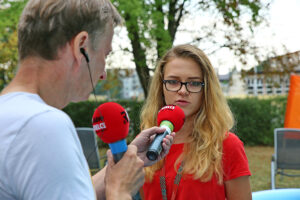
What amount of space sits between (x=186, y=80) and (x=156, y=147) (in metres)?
0.92

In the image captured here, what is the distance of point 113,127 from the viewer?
1.29 metres

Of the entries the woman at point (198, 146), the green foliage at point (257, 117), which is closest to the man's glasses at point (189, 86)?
the woman at point (198, 146)

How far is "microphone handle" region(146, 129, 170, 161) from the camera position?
142cm

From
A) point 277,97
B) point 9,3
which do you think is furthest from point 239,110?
point 9,3

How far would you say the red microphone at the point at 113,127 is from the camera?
4.12 ft

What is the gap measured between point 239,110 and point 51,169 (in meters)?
12.2

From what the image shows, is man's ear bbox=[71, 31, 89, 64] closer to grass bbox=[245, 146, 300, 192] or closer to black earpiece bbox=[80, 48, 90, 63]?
black earpiece bbox=[80, 48, 90, 63]

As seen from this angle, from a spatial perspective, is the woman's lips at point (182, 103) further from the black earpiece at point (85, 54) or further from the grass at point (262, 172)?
the grass at point (262, 172)

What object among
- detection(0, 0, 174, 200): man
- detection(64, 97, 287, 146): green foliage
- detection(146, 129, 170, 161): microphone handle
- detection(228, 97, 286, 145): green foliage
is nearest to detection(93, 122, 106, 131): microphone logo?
→ detection(0, 0, 174, 200): man

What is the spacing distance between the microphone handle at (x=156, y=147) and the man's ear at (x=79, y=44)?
1.75ft

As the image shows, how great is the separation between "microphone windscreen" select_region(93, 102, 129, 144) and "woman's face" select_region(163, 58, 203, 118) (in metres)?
0.93

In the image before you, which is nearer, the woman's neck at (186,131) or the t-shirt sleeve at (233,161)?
the t-shirt sleeve at (233,161)

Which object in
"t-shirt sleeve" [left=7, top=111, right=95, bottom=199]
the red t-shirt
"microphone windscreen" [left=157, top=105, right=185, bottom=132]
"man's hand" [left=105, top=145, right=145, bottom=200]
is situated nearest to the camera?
"t-shirt sleeve" [left=7, top=111, right=95, bottom=199]

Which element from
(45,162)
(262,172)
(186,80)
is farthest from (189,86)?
(262,172)
